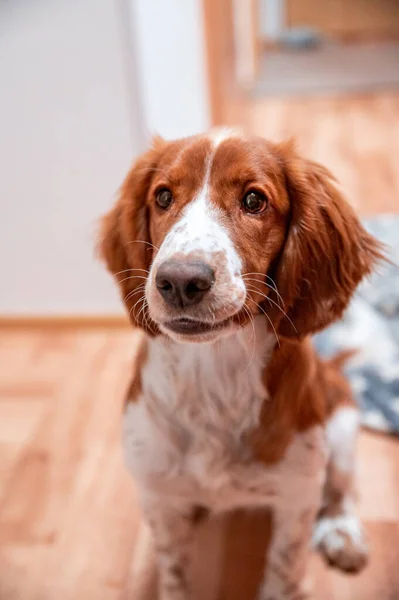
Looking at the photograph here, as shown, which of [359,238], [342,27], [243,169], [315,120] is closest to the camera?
[243,169]

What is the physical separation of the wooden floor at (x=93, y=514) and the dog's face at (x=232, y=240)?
76cm

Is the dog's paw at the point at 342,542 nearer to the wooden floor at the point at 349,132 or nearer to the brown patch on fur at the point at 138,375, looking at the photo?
the brown patch on fur at the point at 138,375

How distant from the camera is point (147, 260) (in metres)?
1.25

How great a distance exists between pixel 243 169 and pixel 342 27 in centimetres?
774

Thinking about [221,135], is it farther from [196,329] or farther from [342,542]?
[342,542]

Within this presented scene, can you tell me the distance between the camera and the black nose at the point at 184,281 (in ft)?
3.12

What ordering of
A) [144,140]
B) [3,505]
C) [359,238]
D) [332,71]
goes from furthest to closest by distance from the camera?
1. [332,71]
2. [144,140]
3. [3,505]
4. [359,238]

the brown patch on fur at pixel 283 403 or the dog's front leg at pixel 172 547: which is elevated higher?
the brown patch on fur at pixel 283 403

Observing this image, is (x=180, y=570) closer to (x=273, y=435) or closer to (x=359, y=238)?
(x=273, y=435)

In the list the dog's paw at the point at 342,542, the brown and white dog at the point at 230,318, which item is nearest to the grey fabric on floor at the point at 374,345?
the dog's paw at the point at 342,542

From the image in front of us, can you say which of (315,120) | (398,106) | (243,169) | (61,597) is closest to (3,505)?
(61,597)

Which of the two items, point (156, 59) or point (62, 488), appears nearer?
point (62, 488)

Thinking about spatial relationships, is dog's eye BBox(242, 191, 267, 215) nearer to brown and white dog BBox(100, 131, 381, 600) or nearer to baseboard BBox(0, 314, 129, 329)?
brown and white dog BBox(100, 131, 381, 600)

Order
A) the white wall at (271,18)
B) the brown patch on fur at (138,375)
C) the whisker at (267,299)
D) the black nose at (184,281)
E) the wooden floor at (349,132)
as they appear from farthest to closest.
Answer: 1. the white wall at (271,18)
2. the wooden floor at (349,132)
3. the brown patch on fur at (138,375)
4. the whisker at (267,299)
5. the black nose at (184,281)
